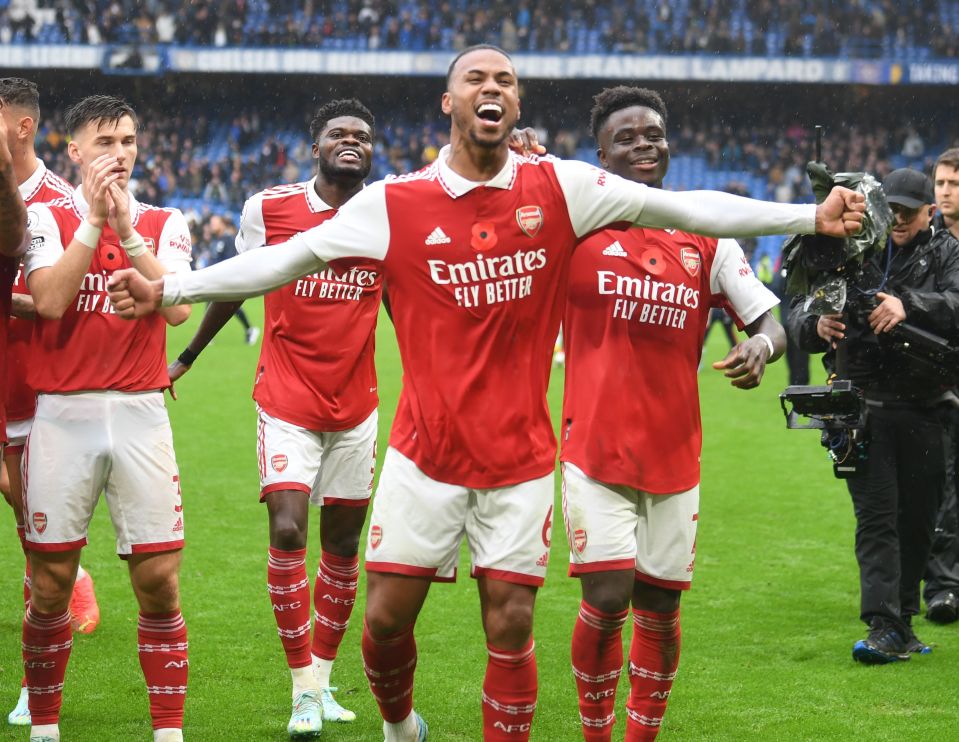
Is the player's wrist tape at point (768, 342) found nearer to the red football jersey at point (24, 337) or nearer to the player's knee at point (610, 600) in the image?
the player's knee at point (610, 600)

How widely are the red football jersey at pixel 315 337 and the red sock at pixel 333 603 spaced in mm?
620

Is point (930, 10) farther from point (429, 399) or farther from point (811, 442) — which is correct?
point (429, 399)

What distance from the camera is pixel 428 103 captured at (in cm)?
4088

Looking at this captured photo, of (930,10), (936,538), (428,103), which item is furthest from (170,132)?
(936,538)

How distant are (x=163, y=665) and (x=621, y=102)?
2729mm

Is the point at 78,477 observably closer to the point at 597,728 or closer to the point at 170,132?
the point at 597,728

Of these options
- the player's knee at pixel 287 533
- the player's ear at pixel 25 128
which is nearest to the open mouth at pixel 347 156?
the player's ear at pixel 25 128

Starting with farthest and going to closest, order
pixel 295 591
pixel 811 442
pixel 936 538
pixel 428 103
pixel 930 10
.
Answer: pixel 428 103
pixel 930 10
pixel 811 442
pixel 936 538
pixel 295 591

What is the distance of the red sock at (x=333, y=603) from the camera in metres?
5.61

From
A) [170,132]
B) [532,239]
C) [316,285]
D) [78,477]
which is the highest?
[532,239]

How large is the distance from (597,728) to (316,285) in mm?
2261

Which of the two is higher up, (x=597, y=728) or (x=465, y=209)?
(x=465, y=209)

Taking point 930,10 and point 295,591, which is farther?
point 930,10

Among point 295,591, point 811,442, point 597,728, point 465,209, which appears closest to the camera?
point 465,209
